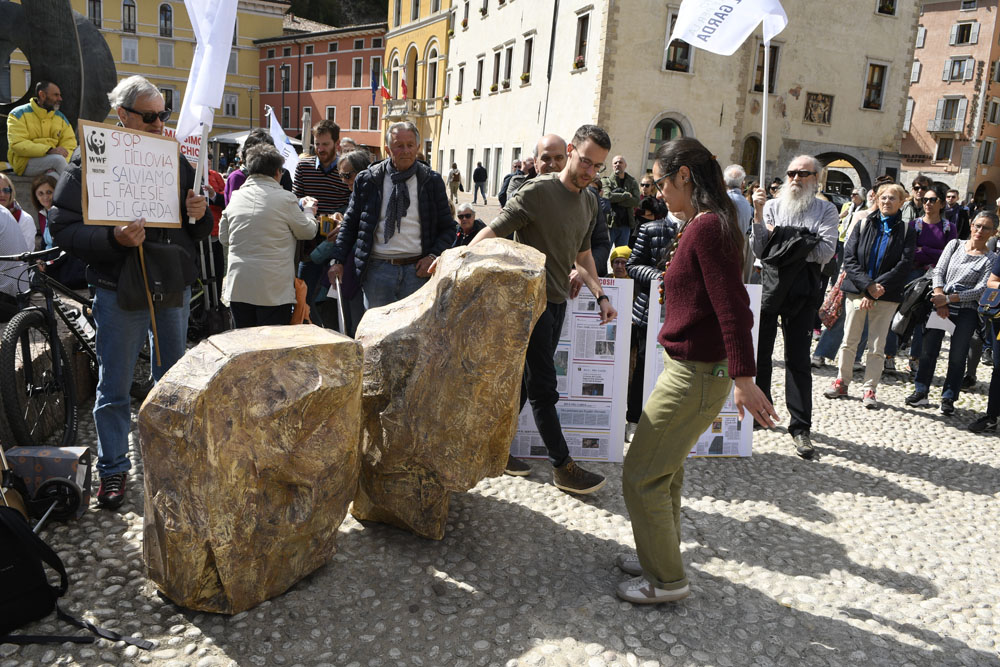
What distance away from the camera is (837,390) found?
6988mm

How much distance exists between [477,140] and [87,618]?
1318 inches

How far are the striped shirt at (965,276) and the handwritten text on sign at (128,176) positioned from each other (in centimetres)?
648

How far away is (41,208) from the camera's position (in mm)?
6531

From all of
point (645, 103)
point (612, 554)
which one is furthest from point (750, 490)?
point (645, 103)

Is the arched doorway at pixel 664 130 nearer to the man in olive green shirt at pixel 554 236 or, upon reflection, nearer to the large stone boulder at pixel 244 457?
the man in olive green shirt at pixel 554 236

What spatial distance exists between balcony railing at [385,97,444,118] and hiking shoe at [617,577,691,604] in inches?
1530

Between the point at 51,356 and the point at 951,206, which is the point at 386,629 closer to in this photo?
the point at 51,356

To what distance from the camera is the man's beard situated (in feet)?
17.6

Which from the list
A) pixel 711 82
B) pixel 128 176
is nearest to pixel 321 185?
pixel 128 176

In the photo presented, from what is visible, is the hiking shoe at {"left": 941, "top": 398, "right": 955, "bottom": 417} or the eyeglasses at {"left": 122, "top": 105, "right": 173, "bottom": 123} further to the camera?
the hiking shoe at {"left": 941, "top": 398, "right": 955, "bottom": 417}

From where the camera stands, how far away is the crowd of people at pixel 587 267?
2994 millimetres

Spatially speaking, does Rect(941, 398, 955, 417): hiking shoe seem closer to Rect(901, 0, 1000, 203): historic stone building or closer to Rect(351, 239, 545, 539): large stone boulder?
Rect(351, 239, 545, 539): large stone boulder

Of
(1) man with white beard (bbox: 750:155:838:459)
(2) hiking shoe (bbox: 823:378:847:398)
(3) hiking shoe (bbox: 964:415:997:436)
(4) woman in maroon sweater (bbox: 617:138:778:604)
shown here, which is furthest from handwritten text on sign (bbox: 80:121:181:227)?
(3) hiking shoe (bbox: 964:415:997:436)

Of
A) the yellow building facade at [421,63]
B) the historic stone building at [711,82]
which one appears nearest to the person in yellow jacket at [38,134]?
the historic stone building at [711,82]
